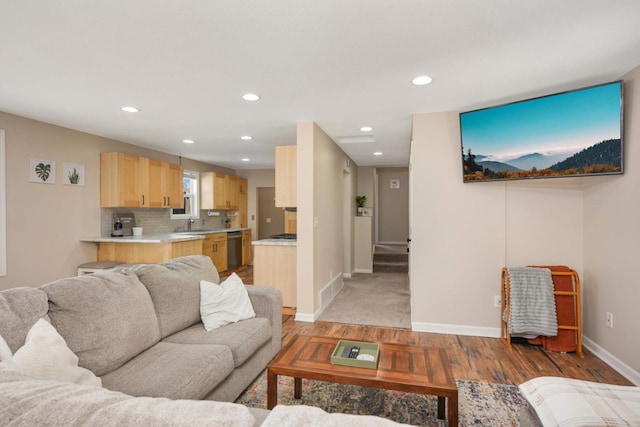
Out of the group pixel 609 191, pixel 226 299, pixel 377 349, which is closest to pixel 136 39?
pixel 226 299

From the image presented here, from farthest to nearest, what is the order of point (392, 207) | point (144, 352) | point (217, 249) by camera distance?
point (392, 207), point (217, 249), point (144, 352)

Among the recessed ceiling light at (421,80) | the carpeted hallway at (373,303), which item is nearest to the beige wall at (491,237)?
the carpeted hallway at (373,303)

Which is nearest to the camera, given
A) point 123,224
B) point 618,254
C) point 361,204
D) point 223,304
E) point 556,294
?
point 223,304

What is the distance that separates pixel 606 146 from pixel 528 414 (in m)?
2.21

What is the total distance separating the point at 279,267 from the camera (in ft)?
14.6

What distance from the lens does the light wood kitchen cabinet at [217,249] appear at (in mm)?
6145

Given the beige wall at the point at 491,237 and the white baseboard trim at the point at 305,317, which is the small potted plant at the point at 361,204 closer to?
the beige wall at the point at 491,237

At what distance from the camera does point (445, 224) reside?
360cm

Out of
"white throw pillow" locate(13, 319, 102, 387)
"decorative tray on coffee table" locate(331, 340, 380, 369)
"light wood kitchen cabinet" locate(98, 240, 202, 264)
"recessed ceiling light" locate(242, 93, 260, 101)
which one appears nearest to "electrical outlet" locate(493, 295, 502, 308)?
"decorative tray on coffee table" locate(331, 340, 380, 369)

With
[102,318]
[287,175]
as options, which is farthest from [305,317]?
[102,318]

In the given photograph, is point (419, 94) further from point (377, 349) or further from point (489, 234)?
point (377, 349)

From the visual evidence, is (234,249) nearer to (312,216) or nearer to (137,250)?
(137,250)

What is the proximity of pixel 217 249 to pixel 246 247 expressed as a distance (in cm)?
123

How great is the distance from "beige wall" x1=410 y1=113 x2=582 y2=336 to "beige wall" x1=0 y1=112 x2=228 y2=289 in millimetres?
4347
